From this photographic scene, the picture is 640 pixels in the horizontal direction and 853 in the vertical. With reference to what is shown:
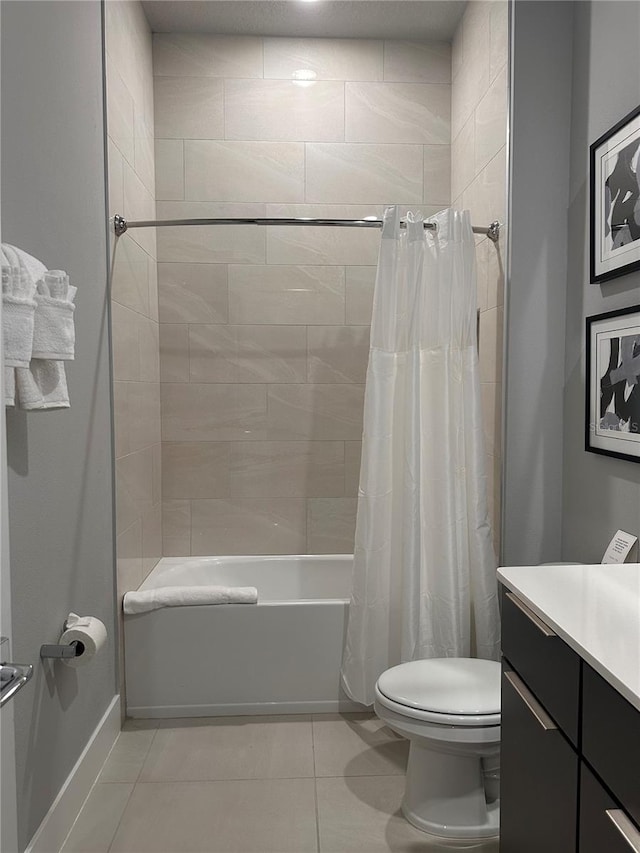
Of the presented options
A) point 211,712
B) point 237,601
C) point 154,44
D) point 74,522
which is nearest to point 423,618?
point 237,601

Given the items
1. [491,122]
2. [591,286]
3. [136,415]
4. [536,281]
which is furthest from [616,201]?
[136,415]

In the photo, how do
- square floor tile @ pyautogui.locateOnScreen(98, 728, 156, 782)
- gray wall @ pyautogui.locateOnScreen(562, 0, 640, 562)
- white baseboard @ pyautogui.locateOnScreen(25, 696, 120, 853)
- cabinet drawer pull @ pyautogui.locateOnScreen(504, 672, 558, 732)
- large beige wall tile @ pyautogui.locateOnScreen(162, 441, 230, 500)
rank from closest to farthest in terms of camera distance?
cabinet drawer pull @ pyautogui.locateOnScreen(504, 672, 558, 732), white baseboard @ pyautogui.locateOnScreen(25, 696, 120, 853), gray wall @ pyautogui.locateOnScreen(562, 0, 640, 562), square floor tile @ pyautogui.locateOnScreen(98, 728, 156, 782), large beige wall tile @ pyautogui.locateOnScreen(162, 441, 230, 500)

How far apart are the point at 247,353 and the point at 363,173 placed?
1023mm

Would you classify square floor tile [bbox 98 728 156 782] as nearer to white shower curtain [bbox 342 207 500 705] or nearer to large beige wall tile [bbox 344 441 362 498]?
white shower curtain [bbox 342 207 500 705]

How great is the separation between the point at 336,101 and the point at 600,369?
198 centimetres

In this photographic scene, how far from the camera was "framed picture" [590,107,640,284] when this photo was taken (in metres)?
1.92

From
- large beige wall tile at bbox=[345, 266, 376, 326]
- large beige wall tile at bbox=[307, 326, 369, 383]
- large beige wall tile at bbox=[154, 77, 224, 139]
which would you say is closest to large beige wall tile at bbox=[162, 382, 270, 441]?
large beige wall tile at bbox=[307, 326, 369, 383]

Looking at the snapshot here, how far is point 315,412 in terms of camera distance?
342 centimetres

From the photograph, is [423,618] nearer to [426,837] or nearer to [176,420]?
[426,837]

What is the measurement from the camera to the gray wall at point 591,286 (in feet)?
6.61

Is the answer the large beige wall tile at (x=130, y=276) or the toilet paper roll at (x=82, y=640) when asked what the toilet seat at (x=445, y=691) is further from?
the large beige wall tile at (x=130, y=276)

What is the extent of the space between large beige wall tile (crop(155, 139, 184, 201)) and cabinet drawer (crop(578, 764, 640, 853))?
2939mm

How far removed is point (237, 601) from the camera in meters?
2.65

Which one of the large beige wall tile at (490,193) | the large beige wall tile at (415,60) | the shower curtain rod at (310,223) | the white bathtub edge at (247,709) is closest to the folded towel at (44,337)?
the shower curtain rod at (310,223)
